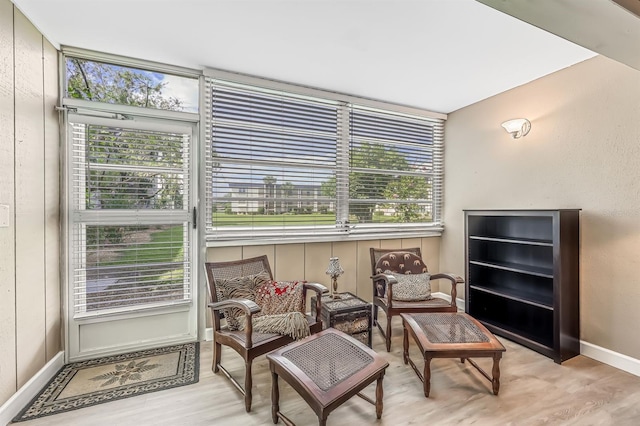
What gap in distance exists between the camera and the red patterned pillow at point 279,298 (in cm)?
238

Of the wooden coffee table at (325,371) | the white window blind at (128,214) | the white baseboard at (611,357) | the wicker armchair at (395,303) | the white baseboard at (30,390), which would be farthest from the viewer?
the wicker armchair at (395,303)

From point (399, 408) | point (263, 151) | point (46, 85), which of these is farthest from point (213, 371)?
point (46, 85)

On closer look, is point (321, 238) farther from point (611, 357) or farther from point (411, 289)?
point (611, 357)

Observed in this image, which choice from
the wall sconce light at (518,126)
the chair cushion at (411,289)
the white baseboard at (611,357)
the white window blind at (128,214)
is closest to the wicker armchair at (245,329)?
the white window blind at (128,214)

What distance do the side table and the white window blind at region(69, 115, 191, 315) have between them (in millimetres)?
1336

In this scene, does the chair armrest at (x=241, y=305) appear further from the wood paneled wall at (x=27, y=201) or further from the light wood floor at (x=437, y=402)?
the wood paneled wall at (x=27, y=201)

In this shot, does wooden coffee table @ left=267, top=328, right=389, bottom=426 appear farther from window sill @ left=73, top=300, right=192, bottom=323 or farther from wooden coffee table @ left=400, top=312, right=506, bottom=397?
window sill @ left=73, top=300, right=192, bottom=323

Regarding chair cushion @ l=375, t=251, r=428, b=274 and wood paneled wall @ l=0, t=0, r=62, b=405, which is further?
chair cushion @ l=375, t=251, r=428, b=274

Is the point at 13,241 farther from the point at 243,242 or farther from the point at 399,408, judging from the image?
the point at 399,408

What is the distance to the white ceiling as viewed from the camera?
1941 mm

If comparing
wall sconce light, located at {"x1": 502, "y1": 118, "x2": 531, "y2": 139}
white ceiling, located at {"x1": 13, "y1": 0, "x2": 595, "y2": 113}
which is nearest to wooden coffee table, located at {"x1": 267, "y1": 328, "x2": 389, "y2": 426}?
white ceiling, located at {"x1": 13, "y1": 0, "x2": 595, "y2": 113}

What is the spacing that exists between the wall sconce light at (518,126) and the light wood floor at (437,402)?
83.7 inches

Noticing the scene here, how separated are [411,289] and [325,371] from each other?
5.03ft

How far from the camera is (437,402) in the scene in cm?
197
